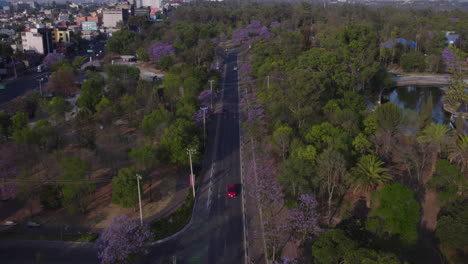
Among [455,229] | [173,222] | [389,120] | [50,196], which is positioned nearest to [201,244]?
[173,222]

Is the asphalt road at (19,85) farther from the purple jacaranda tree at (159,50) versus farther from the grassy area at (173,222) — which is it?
the grassy area at (173,222)

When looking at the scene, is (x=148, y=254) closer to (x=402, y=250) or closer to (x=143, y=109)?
(x=402, y=250)

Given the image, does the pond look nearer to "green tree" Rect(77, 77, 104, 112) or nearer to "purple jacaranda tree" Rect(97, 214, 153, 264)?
"green tree" Rect(77, 77, 104, 112)

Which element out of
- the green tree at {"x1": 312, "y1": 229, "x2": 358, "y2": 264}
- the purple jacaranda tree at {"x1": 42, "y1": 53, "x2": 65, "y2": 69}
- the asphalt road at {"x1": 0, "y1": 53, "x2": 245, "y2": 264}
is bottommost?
the asphalt road at {"x1": 0, "y1": 53, "x2": 245, "y2": 264}

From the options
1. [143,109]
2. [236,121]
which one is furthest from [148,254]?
[143,109]

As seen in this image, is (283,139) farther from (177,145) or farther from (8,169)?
(8,169)

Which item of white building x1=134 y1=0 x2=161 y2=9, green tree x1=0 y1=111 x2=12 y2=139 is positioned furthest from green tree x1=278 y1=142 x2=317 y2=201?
white building x1=134 y1=0 x2=161 y2=9
